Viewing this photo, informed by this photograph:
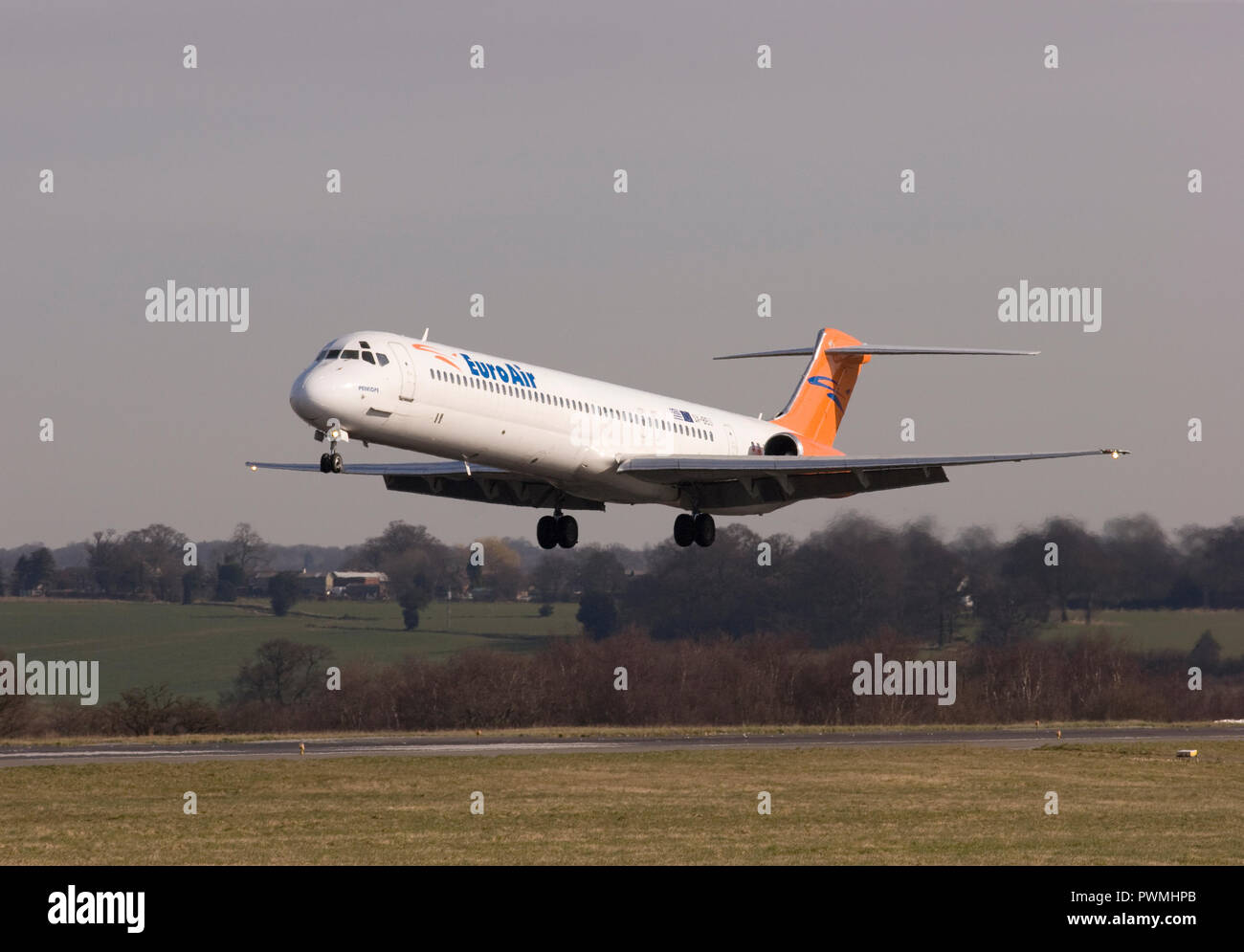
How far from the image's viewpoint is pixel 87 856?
2516 cm

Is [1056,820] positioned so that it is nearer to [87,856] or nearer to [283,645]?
[87,856]

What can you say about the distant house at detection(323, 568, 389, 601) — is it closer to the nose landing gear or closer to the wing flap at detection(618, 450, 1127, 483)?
the wing flap at detection(618, 450, 1127, 483)

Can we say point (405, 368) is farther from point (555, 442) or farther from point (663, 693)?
point (663, 693)

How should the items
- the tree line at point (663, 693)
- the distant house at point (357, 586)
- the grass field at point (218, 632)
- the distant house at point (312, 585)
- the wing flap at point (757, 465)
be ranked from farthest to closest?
the distant house at point (312, 585) → the distant house at point (357, 586) → the grass field at point (218, 632) → the tree line at point (663, 693) → the wing flap at point (757, 465)

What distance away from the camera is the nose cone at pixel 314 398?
2920cm

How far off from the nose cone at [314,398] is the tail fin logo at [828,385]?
73.6 ft

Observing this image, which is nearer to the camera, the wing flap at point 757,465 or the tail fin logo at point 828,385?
the wing flap at point 757,465

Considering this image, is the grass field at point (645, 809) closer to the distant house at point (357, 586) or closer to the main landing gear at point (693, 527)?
the main landing gear at point (693, 527)

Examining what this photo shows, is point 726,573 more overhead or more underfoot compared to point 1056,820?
more overhead

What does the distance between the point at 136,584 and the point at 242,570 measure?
17.8 ft

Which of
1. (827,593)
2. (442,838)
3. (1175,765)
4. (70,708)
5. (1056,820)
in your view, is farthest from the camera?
(827,593)

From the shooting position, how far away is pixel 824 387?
4944 cm

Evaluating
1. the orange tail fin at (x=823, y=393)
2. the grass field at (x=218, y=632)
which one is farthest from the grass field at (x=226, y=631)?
the orange tail fin at (x=823, y=393)

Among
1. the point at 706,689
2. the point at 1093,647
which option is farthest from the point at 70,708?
the point at 1093,647
